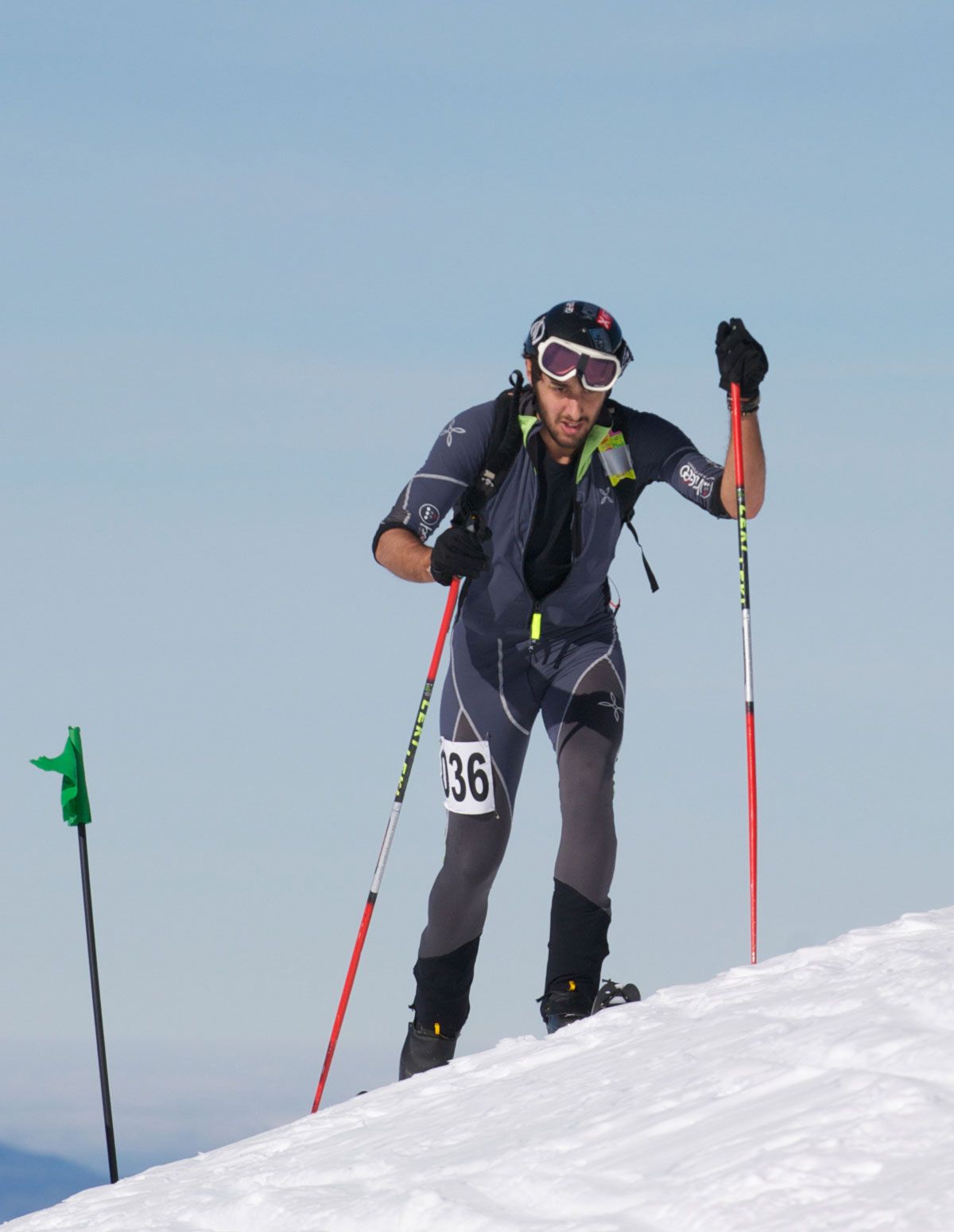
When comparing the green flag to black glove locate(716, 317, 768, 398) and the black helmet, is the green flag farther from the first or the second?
black glove locate(716, 317, 768, 398)

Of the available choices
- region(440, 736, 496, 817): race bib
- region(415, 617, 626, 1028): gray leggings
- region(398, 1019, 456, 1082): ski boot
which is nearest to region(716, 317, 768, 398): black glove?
region(415, 617, 626, 1028): gray leggings

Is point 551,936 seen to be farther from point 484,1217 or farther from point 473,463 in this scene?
point 484,1217

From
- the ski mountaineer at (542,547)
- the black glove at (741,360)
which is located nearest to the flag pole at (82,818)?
the ski mountaineer at (542,547)

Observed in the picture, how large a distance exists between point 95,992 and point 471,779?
278 centimetres

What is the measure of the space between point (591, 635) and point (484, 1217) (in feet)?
11.4

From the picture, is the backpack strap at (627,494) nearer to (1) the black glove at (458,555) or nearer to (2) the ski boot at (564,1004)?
(1) the black glove at (458,555)

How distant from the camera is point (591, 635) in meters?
7.41

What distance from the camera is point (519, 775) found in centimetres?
745

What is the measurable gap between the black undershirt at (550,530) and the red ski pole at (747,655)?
0.77 metres

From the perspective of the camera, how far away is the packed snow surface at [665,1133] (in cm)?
397

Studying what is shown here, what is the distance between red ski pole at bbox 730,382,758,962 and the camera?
24.2ft

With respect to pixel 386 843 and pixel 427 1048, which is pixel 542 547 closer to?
pixel 386 843

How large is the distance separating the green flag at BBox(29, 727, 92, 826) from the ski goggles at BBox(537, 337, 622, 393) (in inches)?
141

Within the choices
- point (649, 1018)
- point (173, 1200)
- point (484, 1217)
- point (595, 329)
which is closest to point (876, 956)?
point (649, 1018)
